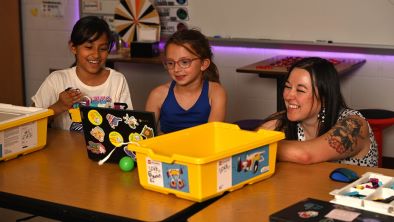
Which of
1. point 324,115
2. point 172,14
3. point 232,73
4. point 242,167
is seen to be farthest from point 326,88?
point 172,14

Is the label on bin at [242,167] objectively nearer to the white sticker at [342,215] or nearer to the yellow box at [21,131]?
the white sticker at [342,215]

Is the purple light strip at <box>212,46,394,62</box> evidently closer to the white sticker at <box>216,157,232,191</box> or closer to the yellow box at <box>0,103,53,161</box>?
the yellow box at <box>0,103,53,161</box>

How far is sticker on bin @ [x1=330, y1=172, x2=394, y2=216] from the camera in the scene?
188 cm

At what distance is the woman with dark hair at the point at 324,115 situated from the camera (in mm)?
2578

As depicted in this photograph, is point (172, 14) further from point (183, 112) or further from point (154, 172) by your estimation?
point (154, 172)

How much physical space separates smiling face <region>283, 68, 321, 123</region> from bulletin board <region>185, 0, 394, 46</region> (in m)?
2.17

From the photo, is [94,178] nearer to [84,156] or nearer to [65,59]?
[84,156]

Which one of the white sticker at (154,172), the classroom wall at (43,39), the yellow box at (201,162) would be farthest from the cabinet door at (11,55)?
the white sticker at (154,172)

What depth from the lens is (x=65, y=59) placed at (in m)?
6.14

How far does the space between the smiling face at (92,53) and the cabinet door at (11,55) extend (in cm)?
311

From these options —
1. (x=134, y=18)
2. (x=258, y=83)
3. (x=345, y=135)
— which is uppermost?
(x=134, y=18)

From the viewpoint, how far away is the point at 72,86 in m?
3.39

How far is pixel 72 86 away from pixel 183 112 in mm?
573

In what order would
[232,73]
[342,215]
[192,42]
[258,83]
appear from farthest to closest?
[232,73], [258,83], [192,42], [342,215]
